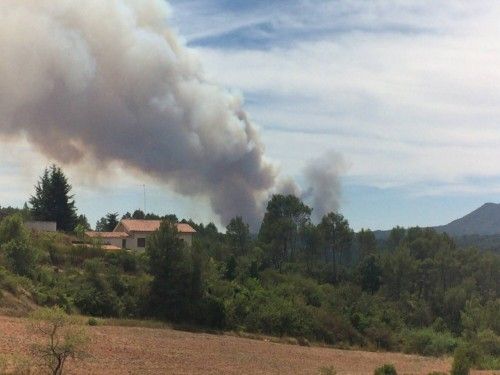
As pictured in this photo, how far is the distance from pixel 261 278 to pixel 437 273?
3693cm

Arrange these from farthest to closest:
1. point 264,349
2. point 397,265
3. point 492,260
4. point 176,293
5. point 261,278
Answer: point 492,260 < point 397,265 < point 261,278 < point 176,293 < point 264,349

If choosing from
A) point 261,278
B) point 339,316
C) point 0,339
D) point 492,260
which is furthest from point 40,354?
point 492,260

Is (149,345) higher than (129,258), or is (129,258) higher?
(129,258)

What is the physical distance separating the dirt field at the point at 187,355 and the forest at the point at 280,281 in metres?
7.30

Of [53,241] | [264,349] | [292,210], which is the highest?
[292,210]

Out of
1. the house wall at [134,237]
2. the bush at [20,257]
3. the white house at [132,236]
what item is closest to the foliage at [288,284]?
the bush at [20,257]

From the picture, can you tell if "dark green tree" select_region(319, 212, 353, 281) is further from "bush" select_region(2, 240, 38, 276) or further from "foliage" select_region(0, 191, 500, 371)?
"bush" select_region(2, 240, 38, 276)

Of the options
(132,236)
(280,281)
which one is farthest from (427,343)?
(132,236)

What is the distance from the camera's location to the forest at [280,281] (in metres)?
59.0

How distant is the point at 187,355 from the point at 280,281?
49.9 metres

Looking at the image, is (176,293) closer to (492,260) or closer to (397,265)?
(397,265)

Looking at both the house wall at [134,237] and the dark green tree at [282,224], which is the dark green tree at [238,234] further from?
the house wall at [134,237]

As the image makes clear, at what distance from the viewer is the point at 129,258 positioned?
2778 inches

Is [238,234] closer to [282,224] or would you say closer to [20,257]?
[282,224]
